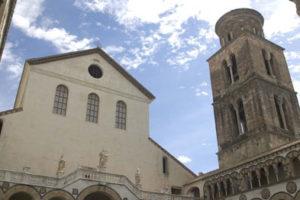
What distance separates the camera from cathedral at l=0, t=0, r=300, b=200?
2180 cm

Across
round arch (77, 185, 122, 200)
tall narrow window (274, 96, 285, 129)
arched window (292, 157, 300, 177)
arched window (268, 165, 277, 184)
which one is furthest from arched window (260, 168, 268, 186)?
round arch (77, 185, 122, 200)

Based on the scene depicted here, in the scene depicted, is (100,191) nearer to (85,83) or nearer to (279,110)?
(85,83)

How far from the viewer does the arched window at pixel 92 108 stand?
91.0 ft

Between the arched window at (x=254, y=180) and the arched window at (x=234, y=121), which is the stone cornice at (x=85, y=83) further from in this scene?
the arched window at (x=254, y=180)

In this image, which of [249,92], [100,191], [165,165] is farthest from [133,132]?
[249,92]

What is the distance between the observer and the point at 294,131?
30016mm

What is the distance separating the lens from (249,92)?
100.0 ft

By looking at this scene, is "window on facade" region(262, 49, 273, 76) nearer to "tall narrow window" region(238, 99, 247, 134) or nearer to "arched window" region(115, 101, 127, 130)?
"tall narrow window" region(238, 99, 247, 134)

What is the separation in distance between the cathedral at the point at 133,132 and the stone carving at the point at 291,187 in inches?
2.2

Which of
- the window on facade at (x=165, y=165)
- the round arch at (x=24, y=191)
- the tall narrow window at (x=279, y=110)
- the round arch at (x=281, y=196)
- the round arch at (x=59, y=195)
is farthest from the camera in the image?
the tall narrow window at (x=279, y=110)

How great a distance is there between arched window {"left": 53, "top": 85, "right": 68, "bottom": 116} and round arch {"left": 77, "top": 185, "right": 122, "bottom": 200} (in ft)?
23.7

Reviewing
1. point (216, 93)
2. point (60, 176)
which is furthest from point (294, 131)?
point (60, 176)

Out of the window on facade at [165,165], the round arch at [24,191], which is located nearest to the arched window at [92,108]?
the window on facade at [165,165]

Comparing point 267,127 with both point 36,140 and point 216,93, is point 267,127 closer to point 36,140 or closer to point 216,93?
point 216,93
